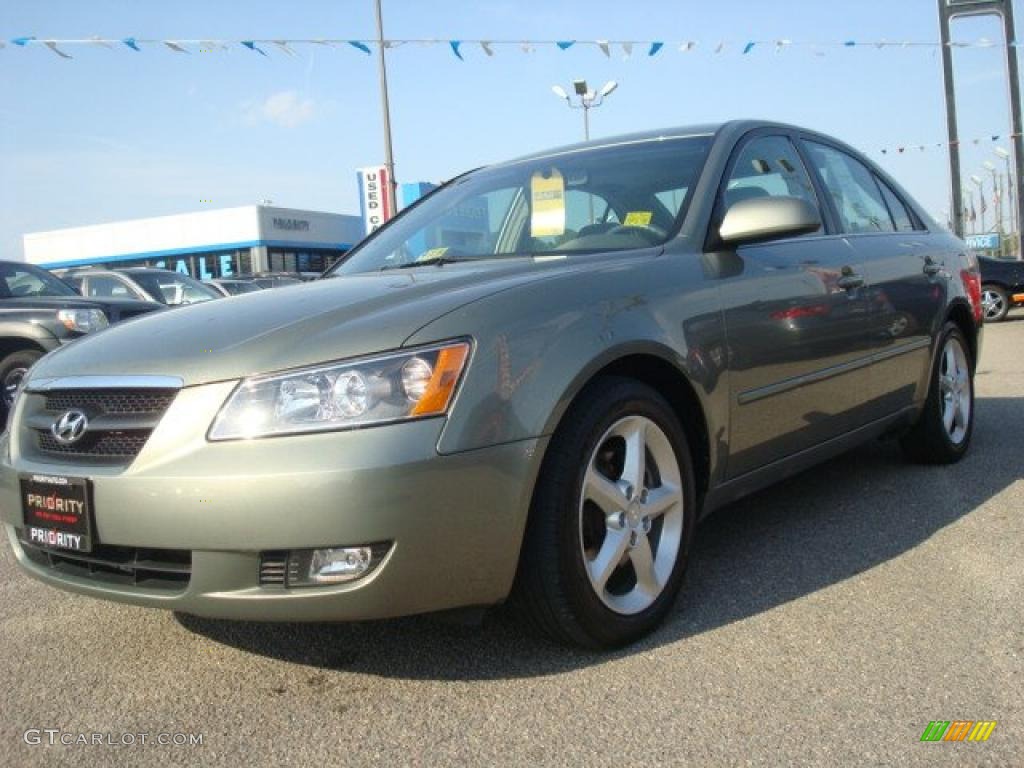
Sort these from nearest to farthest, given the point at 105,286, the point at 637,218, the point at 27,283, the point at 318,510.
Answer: the point at 318,510
the point at 637,218
the point at 27,283
the point at 105,286

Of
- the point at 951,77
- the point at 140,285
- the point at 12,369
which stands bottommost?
the point at 12,369

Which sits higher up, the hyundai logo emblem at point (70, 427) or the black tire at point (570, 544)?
the hyundai logo emblem at point (70, 427)

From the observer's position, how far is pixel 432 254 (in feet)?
11.4

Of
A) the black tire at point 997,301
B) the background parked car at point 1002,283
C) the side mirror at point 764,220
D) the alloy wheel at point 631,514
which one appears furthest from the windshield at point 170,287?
the black tire at point 997,301

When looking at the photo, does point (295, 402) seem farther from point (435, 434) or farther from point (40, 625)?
point (40, 625)

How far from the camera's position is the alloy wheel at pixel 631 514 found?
2.49 metres

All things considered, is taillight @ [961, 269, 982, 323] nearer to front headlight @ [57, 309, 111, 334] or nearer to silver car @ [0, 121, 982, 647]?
silver car @ [0, 121, 982, 647]

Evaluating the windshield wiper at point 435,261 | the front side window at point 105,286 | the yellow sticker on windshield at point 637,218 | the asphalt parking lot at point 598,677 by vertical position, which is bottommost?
the asphalt parking lot at point 598,677

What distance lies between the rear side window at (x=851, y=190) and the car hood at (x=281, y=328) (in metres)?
1.81

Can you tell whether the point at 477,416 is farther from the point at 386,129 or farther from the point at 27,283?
the point at 386,129

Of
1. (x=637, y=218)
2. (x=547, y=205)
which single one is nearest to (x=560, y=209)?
(x=547, y=205)

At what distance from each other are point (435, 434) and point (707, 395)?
3.45 feet

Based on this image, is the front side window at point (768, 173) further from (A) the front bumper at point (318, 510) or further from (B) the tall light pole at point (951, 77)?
(B) the tall light pole at point (951, 77)

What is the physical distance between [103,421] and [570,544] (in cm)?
122
